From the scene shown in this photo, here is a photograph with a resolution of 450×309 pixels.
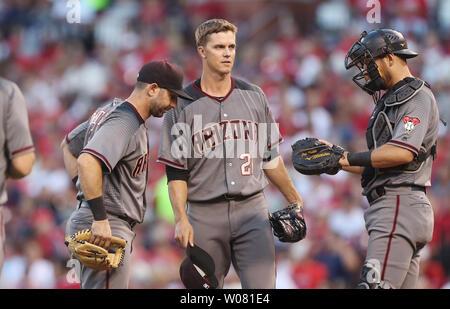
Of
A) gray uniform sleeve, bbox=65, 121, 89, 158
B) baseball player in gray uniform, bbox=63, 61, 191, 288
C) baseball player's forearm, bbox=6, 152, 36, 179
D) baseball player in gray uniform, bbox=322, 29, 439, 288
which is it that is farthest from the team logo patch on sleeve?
baseball player's forearm, bbox=6, 152, 36, 179

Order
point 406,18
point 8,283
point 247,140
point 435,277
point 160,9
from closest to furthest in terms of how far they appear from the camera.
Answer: point 247,140 → point 435,277 → point 8,283 → point 406,18 → point 160,9

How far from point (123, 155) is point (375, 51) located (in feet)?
5.49

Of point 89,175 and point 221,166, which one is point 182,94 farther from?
point 89,175

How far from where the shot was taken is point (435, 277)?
7922mm

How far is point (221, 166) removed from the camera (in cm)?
462

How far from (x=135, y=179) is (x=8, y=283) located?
5099 millimetres

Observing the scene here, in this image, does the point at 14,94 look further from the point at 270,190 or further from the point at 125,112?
the point at 270,190

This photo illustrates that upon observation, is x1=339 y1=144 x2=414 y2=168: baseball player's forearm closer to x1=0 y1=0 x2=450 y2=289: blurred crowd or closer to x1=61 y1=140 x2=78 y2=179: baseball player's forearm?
x1=61 y1=140 x2=78 y2=179: baseball player's forearm

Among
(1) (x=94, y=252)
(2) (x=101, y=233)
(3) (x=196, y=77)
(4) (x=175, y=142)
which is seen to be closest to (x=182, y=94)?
(4) (x=175, y=142)

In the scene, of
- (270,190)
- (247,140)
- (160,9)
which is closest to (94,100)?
(160,9)

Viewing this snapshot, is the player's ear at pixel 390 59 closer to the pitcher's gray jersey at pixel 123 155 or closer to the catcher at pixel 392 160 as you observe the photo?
the catcher at pixel 392 160

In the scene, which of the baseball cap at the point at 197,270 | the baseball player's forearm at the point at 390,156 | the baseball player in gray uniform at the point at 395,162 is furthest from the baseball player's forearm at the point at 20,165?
the baseball player's forearm at the point at 390,156

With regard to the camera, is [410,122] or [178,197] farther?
[178,197]

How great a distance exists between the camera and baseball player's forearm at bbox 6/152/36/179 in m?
4.27
